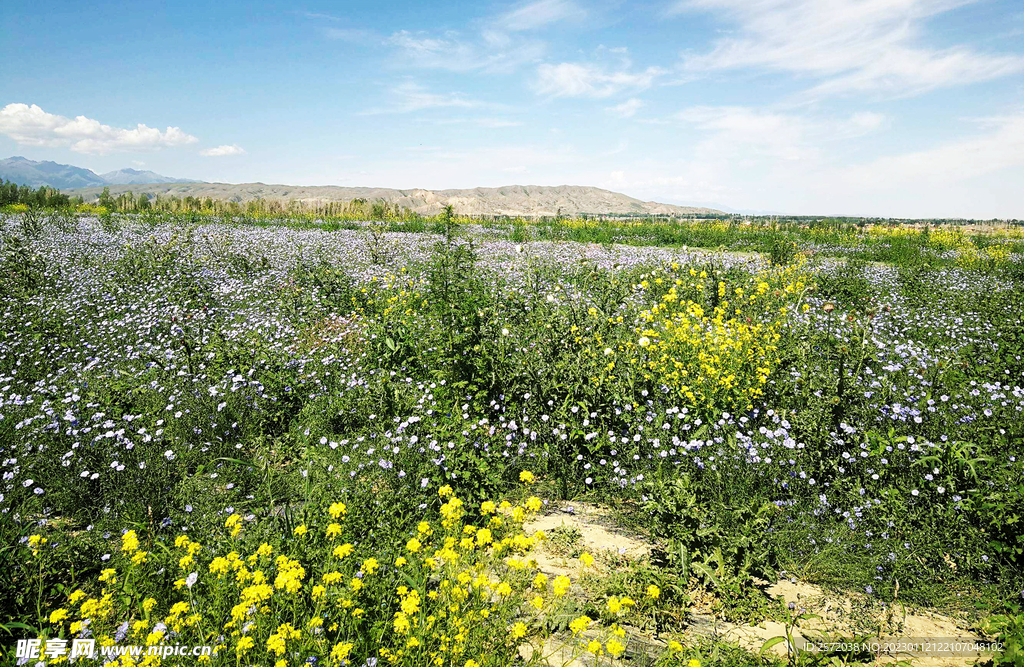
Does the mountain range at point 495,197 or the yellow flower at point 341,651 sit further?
the mountain range at point 495,197

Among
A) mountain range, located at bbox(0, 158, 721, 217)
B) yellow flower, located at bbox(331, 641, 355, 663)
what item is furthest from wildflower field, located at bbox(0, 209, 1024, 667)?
mountain range, located at bbox(0, 158, 721, 217)

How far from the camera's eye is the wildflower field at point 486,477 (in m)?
2.50

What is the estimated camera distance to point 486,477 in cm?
362

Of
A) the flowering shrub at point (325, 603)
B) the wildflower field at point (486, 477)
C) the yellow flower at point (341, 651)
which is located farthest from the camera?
the wildflower field at point (486, 477)

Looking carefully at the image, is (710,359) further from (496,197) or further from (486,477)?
(496,197)

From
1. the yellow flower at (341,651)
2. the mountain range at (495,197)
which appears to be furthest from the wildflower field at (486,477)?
the mountain range at (495,197)

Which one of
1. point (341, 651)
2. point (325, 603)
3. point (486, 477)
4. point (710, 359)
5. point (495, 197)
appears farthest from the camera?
point (495, 197)

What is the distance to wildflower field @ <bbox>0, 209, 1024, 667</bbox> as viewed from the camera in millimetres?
2498

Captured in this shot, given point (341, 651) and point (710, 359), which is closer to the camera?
point (341, 651)

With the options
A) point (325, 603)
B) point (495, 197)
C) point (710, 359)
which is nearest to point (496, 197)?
point (495, 197)

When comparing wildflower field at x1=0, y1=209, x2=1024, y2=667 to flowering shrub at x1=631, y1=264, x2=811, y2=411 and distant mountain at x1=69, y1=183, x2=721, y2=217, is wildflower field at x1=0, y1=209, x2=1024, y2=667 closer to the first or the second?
flowering shrub at x1=631, y1=264, x2=811, y2=411

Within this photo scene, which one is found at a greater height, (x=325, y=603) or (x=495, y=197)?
(x=495, y=197)

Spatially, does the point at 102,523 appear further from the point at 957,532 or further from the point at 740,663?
the point at 957,532

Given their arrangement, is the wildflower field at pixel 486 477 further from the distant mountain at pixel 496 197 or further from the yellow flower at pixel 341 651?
the distant mountain at pixel 496 197
